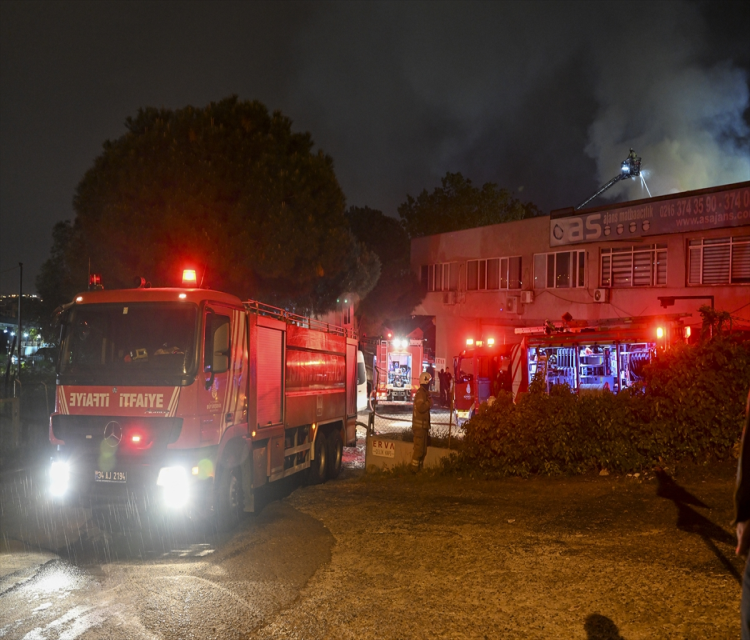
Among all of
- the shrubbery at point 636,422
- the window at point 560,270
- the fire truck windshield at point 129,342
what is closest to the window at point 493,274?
the window at point 560,270

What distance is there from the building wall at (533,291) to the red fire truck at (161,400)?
61.8 feet

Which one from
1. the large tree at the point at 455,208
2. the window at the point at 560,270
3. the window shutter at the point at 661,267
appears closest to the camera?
the window shutter at the point at 661,267

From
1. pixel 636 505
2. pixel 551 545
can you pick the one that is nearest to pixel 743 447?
pixel 551 545

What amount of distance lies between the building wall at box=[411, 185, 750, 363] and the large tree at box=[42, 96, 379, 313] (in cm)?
881

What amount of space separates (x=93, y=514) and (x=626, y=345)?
13004mm

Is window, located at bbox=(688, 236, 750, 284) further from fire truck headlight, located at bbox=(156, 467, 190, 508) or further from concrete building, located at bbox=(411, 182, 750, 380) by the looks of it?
fire truck headlight, located at bbox=(156, 467, 190, 508)

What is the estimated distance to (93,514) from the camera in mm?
9367

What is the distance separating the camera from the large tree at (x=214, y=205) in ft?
67.9

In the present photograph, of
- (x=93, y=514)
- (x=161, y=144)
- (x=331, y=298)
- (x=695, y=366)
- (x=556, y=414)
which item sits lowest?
(x=93, y=514)

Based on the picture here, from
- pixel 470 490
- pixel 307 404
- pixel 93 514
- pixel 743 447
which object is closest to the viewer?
pixel 743 447

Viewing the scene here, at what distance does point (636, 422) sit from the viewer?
10883 millimetres

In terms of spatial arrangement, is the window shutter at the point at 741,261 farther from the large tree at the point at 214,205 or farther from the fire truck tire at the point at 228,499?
the fire truck tire at the point at 228,499

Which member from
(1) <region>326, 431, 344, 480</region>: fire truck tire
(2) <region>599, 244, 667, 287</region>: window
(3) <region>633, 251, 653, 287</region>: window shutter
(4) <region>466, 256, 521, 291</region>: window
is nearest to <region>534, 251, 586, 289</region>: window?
(2) <region>599, 244, 667, 287</region>: window

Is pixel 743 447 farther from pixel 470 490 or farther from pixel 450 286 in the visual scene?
pixel 450 286
